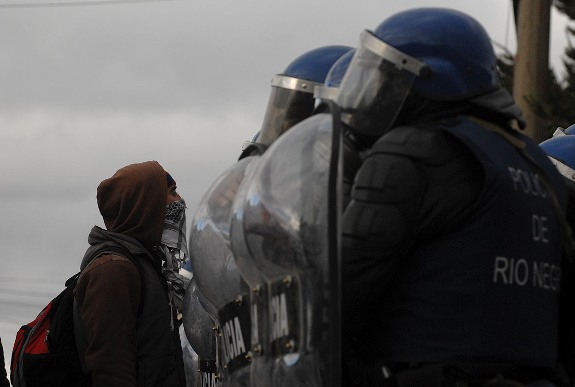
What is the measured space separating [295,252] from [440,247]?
37cm

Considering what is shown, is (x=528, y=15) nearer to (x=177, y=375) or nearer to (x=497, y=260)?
(x=177, y=375)

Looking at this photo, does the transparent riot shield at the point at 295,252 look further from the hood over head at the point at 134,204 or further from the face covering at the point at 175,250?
the face covering at the point at 175,250

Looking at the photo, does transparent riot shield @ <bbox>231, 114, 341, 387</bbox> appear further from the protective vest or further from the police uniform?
the protective vest

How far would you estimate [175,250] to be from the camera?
6.03 metres

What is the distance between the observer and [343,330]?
131 inches

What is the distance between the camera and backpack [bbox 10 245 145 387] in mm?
4832

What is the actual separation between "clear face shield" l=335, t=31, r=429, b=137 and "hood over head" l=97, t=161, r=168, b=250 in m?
1.94

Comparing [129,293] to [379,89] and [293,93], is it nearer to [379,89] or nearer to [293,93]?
[293,93]

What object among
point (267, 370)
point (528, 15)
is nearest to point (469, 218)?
point (267, 370)

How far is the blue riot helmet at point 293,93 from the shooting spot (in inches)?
174

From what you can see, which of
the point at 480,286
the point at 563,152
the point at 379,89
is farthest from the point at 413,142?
the point at 563,152

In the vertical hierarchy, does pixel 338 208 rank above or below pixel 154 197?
above

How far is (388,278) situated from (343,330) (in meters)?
0.19

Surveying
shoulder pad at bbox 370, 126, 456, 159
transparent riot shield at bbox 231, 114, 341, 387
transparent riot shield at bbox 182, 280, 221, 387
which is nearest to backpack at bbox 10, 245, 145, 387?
transparent riot shield at bbox 182, 280, 221, 387
